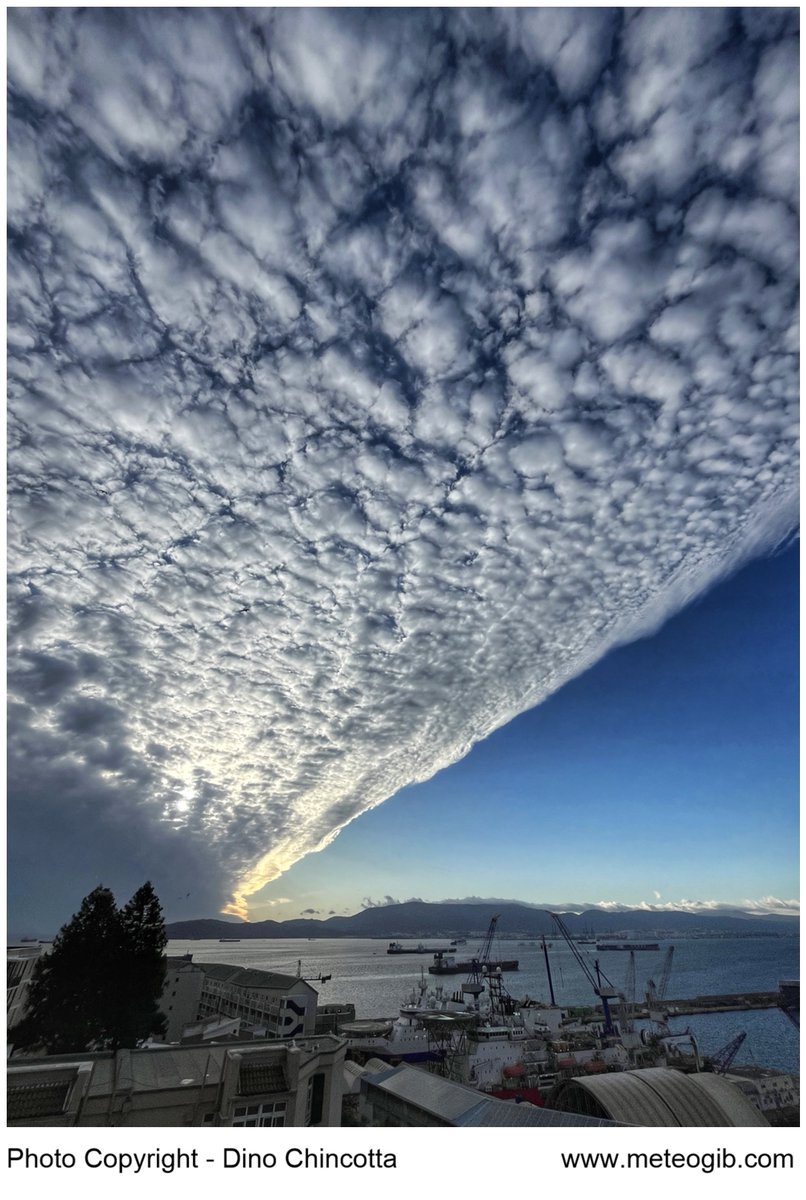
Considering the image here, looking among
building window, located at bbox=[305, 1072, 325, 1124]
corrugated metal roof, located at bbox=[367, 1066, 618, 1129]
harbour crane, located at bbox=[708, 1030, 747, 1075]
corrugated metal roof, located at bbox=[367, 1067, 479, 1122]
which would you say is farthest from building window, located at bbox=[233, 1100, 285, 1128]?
harbour crane, located at bbox=[708, 1030, 747, 1075]

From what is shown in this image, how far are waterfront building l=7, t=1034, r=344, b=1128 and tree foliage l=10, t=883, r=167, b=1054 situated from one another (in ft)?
19.8

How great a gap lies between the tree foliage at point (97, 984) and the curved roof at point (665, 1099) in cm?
1061

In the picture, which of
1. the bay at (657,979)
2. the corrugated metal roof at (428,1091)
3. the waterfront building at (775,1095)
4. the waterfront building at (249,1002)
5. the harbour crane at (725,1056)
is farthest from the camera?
the bay at (657,979)

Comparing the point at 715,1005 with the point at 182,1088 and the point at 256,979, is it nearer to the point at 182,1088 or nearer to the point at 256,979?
the point at 256,979

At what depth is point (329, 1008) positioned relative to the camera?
116 feet

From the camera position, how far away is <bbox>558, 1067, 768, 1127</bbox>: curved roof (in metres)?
8.59

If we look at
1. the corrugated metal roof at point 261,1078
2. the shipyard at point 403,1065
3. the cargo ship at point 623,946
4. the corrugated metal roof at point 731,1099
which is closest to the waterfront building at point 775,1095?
the shipyard at point 403,1065

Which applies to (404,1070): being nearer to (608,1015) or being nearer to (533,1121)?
(533,1121)

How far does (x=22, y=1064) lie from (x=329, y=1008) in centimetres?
3268

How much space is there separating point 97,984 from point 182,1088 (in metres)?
8.61

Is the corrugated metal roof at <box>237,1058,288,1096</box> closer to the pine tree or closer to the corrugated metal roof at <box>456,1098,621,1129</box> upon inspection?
the corrugated metal roof at <box>456,1098,621,1129</box>

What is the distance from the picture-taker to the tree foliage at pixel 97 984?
543 inches

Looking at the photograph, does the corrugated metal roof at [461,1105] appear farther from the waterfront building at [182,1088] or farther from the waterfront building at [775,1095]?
the waterfront building at [775,1095]
